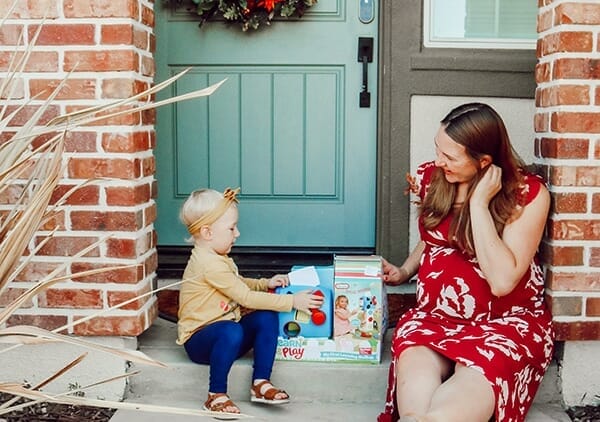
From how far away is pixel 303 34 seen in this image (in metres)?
3.77

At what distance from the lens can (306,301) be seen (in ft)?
9.69

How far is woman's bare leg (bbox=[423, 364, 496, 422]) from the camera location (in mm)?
2295

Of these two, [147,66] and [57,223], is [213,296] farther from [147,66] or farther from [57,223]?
[147,66]

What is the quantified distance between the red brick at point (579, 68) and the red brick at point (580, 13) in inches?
5.0

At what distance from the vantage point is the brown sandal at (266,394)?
2.82 m

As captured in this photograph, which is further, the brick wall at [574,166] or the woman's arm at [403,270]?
the woman's arm at [403,270]

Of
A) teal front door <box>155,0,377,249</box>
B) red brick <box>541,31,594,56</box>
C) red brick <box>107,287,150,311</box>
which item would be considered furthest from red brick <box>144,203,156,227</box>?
red brick <box>541,31,594,56</box>

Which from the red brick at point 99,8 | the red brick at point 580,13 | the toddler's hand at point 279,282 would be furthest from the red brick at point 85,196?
the red brick at point 580,13

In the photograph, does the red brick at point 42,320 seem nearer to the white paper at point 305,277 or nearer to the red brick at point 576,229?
the white paper at point 305,277

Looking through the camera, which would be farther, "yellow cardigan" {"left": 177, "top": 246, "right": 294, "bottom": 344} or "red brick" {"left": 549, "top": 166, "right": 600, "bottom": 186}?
"yellow cardigan" {"left": 177, "top": 246, "right": 294, "bottom": 344}

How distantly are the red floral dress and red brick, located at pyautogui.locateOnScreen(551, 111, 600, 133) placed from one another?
0.68 feet

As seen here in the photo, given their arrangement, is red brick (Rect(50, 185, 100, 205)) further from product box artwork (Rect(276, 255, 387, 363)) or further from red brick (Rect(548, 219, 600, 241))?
red brick (Rect(548, 219, 600, 241))

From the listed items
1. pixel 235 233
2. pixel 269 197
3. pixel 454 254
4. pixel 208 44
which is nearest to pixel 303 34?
pixel 208 44

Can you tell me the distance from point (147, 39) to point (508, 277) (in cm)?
154
